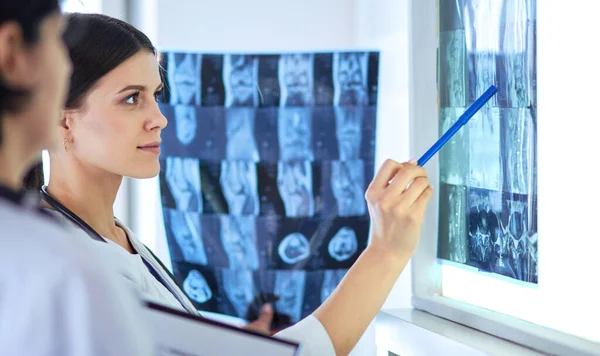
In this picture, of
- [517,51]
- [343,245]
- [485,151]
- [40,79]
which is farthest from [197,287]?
[40,79]

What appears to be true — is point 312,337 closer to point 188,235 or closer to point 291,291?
point 291,291

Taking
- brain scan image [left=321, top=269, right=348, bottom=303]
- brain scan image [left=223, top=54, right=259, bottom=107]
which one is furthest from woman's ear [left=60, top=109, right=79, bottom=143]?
brain scan image [left=321, top=269, right=348, bottom=303]

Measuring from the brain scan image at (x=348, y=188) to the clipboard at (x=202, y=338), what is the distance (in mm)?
893

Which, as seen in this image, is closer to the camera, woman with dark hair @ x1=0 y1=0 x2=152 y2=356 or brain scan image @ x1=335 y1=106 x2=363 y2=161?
woman with dark hair @ x1=0 y1=0 x2=152 y2=356

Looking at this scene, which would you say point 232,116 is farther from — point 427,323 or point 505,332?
point 505,332

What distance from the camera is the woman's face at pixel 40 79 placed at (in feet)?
1.19

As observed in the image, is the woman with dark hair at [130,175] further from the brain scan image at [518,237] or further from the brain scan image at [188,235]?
the brain scan image at [188,235]

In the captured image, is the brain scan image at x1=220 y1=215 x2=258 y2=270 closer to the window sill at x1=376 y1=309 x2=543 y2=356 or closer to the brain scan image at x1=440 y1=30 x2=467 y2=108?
the window sill at x1=376 y1=309 x2=543 y2=356

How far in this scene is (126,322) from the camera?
0.37 metres

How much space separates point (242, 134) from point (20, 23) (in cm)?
115

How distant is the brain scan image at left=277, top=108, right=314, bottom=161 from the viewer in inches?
58.0

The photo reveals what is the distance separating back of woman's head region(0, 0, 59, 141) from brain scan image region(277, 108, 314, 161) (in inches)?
43.8

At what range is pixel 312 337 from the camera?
864 millimetres

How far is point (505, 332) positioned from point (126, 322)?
61cm
